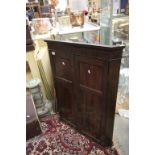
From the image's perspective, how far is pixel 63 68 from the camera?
5.84 ft

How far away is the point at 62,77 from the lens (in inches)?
72.8

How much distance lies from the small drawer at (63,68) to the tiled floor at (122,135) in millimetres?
912

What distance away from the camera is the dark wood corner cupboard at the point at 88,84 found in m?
1.38

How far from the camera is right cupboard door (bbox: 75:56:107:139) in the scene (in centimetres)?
145

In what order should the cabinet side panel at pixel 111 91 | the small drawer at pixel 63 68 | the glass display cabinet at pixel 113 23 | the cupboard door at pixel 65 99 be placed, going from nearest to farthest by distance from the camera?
1. the cabinet side panel at pixel 111 91
2. the small drawer at pixel 63 68
3. the cupboard door at pixel 65 99
4. the glass display cabinet at pixel 113 23

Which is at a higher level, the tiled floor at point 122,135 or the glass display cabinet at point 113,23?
the glass display cabinet at point 113,23

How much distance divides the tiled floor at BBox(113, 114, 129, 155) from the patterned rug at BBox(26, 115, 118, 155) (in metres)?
0.09

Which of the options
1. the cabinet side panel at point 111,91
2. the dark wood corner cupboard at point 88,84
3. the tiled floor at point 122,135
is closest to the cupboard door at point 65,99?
the dark wood corner cupboard at point 88,84

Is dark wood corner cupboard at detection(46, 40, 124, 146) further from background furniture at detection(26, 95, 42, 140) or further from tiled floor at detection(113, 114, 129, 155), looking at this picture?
background furniture at detection(26, 95, 42, 140)

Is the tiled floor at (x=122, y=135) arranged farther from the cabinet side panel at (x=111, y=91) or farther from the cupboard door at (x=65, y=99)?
the cupboard door at (x=65, y=99)

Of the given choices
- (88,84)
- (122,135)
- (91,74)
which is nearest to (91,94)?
(88,84)

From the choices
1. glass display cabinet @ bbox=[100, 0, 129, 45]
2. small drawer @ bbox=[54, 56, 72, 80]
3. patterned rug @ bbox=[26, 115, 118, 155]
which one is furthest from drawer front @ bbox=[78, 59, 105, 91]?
glass display cabinet @ bbox=[100, 0, 129, 45]
